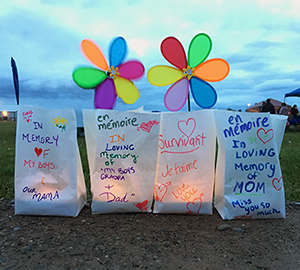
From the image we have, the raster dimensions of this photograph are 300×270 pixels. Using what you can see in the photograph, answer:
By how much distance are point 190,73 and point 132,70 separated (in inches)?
22.8

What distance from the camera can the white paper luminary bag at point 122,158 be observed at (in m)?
2.34

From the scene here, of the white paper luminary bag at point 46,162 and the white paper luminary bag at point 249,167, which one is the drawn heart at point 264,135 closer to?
the white paper luminary bag at point 249,167

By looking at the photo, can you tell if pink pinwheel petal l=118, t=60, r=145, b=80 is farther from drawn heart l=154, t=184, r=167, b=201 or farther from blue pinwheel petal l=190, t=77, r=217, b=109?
drawn heart l=154, t=184, r=167, b=201

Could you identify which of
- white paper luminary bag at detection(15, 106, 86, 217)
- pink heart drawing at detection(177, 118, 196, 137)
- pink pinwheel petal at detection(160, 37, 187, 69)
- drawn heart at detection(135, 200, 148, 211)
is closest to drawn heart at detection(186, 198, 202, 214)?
drawn heart at detection(135, 200, 148, 211)

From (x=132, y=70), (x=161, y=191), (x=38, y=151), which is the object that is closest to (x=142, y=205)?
(x=161, y=191)

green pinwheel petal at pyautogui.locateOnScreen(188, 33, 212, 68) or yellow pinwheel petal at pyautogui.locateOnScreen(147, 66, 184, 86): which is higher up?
green pinwheel petal at pyautogui.locateOnScreen(188, 33, 212, 68)

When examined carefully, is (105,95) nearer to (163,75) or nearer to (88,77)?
(88,77)

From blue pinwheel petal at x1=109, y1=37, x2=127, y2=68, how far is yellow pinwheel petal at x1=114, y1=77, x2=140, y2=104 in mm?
172

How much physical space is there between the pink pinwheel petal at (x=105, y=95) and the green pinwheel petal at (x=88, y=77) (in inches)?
1.9

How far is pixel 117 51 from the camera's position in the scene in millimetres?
2650

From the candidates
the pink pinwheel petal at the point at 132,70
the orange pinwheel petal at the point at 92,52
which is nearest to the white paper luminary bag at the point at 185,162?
the pink pinwheel petal at the point at 132,70

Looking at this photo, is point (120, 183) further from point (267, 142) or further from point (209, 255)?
point (267, 142)

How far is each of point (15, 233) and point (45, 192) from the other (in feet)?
1.35

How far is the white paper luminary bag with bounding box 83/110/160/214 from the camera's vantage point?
2336mm
